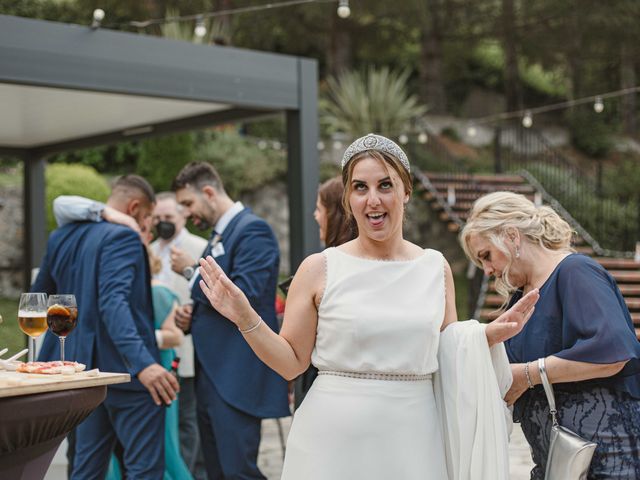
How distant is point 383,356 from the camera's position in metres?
2.89

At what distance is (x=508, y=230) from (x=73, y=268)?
8.29 feet

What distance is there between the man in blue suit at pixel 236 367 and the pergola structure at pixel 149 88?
1473 mm

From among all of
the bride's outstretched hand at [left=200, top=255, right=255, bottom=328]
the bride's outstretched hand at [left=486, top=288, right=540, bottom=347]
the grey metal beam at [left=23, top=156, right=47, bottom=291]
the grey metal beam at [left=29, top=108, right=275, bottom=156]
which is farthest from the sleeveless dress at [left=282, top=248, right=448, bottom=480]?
the grey metal beam at [left=23, top=156, right=47, bottom=291]

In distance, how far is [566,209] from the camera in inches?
689

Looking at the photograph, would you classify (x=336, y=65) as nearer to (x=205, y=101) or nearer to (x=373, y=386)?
(x=205, y=101)

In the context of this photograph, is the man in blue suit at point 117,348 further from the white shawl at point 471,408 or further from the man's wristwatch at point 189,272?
the white shawl at point 471,408

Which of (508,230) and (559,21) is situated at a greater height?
(559,21)

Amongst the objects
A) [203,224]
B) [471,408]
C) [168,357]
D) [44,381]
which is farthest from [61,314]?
[168,357]

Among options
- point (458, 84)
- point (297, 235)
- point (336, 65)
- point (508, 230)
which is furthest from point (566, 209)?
point (508, 230)

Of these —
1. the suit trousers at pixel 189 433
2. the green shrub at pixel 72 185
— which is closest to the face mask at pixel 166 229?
the suit trousers at pixel 189 433

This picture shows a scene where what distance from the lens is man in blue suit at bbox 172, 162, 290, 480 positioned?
4684mm

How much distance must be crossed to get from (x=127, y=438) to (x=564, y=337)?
2460 millimetres

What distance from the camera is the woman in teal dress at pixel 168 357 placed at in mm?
5496

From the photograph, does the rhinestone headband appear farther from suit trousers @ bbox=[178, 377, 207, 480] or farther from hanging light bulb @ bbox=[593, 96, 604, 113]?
hanging light bulb @ bbox=[593, 96, 604, 113]
